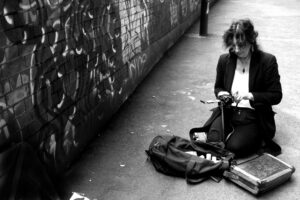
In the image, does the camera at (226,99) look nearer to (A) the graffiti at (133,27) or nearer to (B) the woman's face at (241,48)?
(B) the woman's face at (241,48)

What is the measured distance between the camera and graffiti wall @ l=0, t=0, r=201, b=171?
2.88 m

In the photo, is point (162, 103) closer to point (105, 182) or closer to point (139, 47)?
point (139, 47)

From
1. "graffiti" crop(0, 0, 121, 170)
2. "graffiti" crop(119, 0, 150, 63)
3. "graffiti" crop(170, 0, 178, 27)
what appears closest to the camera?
"graffiti" crop(0, 0, 121, 170)

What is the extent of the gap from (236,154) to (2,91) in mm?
2551

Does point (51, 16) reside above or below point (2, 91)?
above

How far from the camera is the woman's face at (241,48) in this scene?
12.8 feet

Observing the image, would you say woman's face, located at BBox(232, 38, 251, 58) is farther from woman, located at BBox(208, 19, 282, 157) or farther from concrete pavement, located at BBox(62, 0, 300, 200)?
concrete pavement, located at BBox(62, 0, 300, 200)

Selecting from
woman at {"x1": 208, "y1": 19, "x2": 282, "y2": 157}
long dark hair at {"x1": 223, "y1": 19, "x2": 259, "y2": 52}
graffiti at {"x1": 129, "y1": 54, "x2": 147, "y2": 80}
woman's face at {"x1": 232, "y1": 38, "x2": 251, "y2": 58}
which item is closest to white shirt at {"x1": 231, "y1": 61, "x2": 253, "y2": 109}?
woman at {"x1": 208, "y1": 19, "x2": 282, "y2": 157}

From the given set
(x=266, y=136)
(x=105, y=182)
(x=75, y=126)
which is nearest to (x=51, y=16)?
(x=75, y=126)

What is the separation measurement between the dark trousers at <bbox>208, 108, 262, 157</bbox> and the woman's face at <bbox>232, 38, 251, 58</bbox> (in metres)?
0.68

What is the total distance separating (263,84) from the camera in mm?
4164

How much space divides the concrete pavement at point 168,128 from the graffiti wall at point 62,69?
0.26 meters

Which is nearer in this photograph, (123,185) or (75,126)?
(123,185)

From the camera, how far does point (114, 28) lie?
16.6 feet
